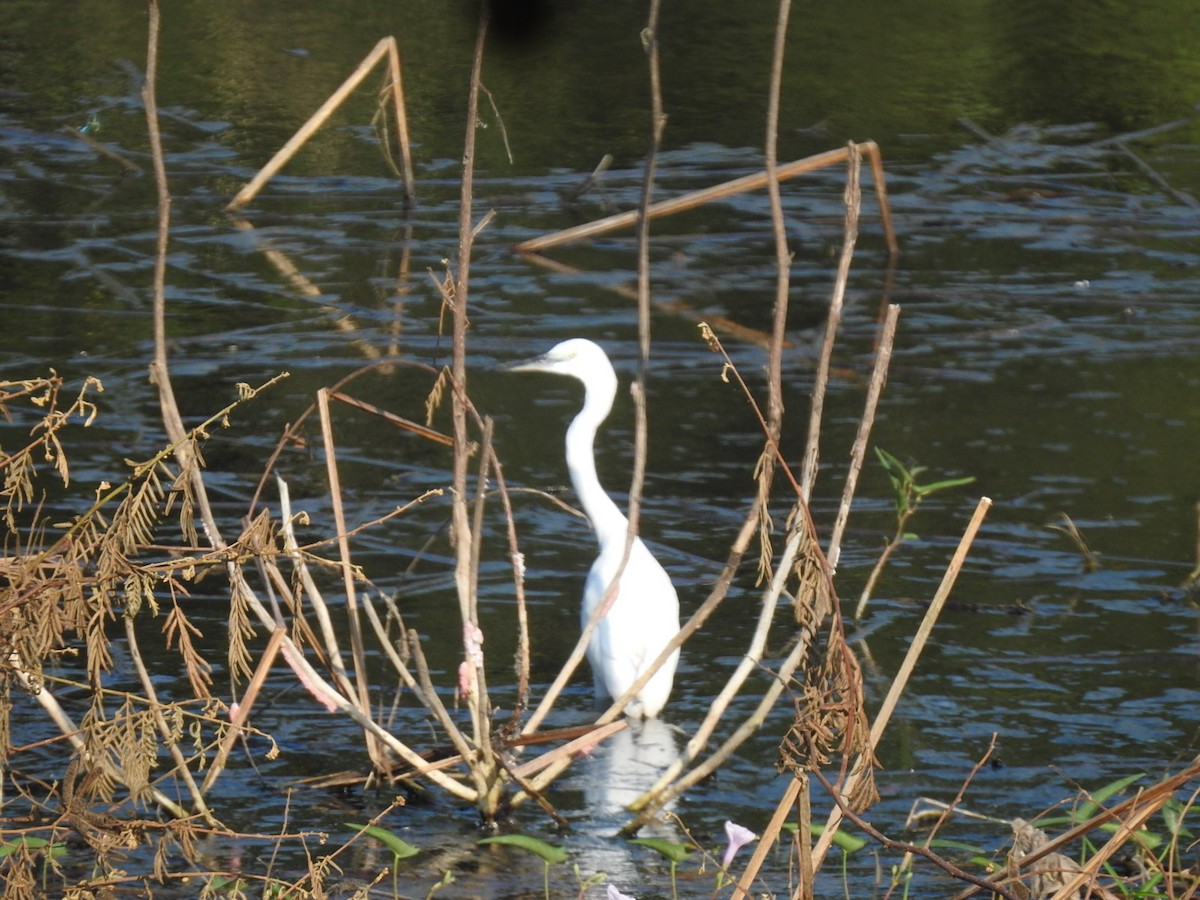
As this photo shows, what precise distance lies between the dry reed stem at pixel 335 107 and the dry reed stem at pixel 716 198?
3.49ft

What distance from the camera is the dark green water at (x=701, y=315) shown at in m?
5.37

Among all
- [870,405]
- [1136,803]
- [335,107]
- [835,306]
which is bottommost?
[1136,803]

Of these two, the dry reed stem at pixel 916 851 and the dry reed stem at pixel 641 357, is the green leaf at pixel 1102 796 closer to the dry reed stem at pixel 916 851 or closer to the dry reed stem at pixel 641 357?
the dry reed stem at pixel 916 851

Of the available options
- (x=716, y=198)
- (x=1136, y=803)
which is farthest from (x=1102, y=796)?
(x=716, y=198)

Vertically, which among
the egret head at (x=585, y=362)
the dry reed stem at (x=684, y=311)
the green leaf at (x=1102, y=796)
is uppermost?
the egret head at (x=585, y=362)

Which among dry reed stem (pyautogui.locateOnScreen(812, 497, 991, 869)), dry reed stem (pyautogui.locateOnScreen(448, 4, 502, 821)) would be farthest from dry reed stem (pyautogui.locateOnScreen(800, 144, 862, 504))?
dry reed stem (pyautogui.locateOnScreen(448, 4, 502, 821))

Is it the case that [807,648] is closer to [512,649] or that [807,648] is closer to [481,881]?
[481,881]

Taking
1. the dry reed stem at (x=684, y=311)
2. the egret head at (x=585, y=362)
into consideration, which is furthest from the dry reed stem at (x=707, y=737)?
the dry reed stem at (x=684, y=311)

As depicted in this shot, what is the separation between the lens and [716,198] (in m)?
10.4

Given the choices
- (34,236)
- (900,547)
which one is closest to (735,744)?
(900,547)

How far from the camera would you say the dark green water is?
537cm

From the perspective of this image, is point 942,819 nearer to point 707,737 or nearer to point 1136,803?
point 1136,803

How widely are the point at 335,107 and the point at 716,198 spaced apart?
260 cm

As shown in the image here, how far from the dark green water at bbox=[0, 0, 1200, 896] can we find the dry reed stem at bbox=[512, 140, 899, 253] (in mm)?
208
